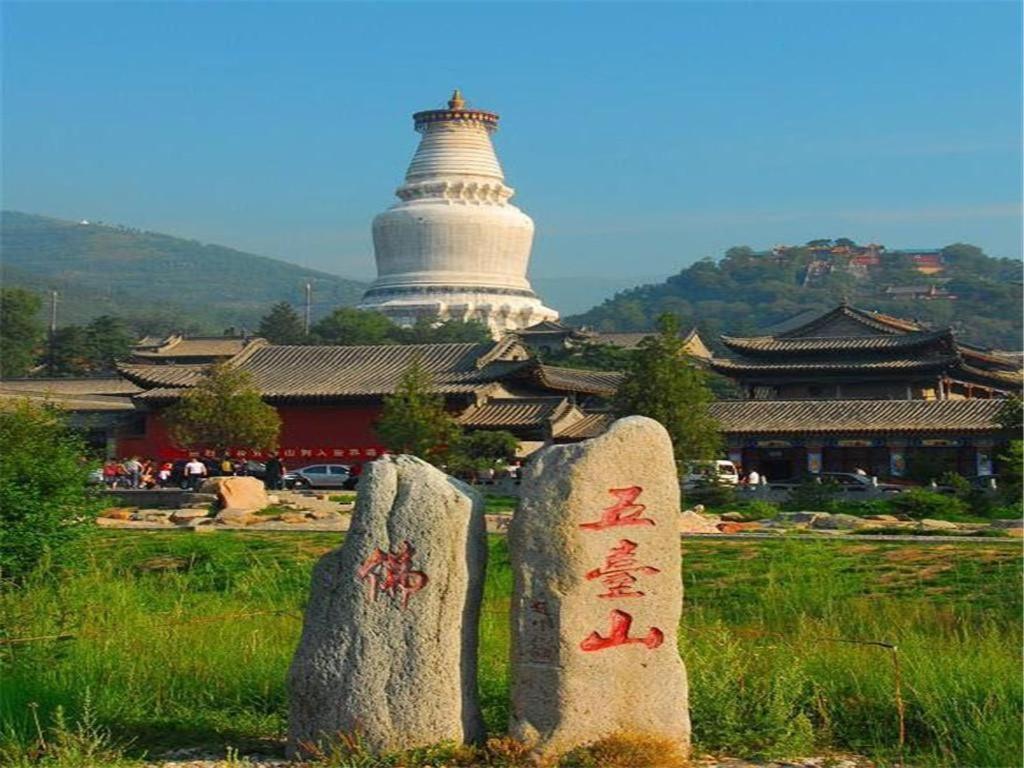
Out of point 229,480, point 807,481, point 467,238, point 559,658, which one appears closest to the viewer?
point 559,658

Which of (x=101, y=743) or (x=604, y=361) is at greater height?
(x=604, y=361)

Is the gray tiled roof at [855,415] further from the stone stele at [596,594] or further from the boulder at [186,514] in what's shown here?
the stone stele at [596,594]

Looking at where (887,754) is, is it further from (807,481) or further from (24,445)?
(807,481)

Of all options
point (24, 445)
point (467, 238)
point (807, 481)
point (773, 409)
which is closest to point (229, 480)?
point (24, 445)

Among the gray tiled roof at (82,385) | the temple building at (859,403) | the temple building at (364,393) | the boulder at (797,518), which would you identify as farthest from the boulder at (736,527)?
the gray tiled roof at (82,385)

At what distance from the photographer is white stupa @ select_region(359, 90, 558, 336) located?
264 ft

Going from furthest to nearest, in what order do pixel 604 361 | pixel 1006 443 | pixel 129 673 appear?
pixel 604 361
pixel 1006 443
pixel 129 673

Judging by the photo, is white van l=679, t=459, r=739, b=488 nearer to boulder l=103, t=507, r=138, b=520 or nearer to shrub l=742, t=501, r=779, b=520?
shrub l=742, t=501, r=779, b=520

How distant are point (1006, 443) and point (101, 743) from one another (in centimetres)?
2929

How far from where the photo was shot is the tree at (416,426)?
35.0m

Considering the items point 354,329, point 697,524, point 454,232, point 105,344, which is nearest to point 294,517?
point 697,524

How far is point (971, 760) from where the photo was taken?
8.11 metres

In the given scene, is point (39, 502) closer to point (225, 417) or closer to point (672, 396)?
point (672, 396)

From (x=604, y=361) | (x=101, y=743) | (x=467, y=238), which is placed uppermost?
(x=467, y=238)
